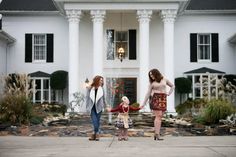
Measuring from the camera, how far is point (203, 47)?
118 feet

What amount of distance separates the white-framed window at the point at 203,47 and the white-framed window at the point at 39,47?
34.7ft

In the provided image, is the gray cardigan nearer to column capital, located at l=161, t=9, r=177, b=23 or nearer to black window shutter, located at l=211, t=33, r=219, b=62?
column capital, located at l=161, t=9, r=177, b=23

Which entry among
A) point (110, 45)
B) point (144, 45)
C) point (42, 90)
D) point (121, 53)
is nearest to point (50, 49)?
point (42, 90)

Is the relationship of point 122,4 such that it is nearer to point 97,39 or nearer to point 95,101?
point 97,39

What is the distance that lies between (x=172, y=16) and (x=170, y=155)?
2286cm

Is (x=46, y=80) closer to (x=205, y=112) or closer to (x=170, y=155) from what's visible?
(x=205, y=112)

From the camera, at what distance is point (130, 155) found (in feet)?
31.7

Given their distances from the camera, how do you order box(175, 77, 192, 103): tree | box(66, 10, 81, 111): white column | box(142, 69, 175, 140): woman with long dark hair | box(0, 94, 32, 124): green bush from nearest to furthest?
box(142, 69, 175, 140): woman with long dark hair, box(0, 94, 32, 124): green bush, box(66, 10, 81, 111): white column, box(175, 77, 192, 103): tree

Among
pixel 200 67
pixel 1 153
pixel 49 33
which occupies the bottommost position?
pixel 1 153

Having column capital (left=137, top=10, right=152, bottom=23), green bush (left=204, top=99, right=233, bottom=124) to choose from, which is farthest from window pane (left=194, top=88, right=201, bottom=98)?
green bush (left=204, top=99, right=233, bottom=124)

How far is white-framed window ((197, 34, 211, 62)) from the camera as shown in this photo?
117 feet

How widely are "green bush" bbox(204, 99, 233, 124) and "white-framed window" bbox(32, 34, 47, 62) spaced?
18808 mm

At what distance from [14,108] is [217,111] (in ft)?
24.6

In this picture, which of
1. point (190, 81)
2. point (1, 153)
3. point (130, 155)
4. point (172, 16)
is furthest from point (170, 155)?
point (190, 81)
